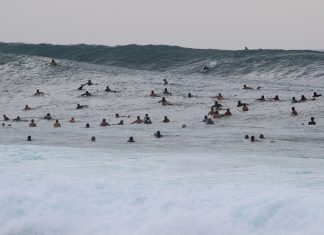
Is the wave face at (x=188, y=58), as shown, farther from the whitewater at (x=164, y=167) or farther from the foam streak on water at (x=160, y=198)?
the foam streak on water at (x=160, y=198)

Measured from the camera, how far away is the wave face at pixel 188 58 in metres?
68.6

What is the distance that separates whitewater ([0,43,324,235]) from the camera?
1166cm

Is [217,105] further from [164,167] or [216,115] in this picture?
[164,167]

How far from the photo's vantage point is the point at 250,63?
244 ft

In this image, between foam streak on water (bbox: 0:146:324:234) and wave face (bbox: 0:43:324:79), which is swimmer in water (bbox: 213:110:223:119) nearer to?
foam streak on water (bbox: 0:146:324:234)

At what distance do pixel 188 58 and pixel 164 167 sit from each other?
2883 inches

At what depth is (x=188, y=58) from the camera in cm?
8931

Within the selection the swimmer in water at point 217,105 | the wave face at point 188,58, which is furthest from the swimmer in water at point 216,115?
the wave face at point 188,58

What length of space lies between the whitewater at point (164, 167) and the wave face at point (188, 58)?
19992 mm

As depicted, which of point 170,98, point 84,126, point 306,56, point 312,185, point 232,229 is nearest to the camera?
point 232,229

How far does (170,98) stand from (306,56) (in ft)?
111

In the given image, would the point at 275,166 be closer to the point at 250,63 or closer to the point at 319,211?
the point at 319,211

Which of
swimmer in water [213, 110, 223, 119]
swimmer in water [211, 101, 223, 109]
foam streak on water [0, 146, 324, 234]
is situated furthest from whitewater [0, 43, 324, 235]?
swimmer in water [211, 101, 223, 109]

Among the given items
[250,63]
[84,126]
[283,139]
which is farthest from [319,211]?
[250,63]
